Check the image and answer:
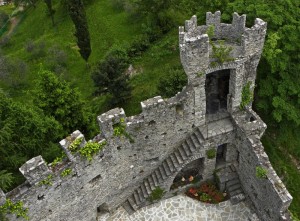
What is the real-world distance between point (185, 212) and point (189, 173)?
2573 millimetres

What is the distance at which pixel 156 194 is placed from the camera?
20.8 metres

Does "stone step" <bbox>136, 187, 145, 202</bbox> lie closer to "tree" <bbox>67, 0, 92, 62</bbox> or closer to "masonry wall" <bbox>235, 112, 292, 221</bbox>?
"masonry wall" <bbox>235, 112, 292, 221</bbox>

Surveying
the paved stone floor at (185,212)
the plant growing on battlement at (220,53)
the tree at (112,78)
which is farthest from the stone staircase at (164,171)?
the tree at (112,78)

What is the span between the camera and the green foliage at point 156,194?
2075 cm

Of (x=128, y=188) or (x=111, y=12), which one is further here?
(x=111, y=12)

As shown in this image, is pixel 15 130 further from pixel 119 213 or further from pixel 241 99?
pixel 241 99

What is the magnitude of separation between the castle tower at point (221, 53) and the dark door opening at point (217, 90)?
0.06 meters

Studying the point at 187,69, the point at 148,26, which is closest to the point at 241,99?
the point at 187,69

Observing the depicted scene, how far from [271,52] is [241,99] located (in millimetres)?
3133

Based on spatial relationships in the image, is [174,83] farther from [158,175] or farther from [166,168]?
[158,175]

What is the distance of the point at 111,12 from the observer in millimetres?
42812

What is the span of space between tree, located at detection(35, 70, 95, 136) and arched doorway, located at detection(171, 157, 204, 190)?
22.3 ft

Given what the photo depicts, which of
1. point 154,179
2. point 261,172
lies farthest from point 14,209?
point 261,172

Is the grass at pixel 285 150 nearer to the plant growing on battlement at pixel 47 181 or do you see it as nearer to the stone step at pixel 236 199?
the stone step at pixel 236 199
